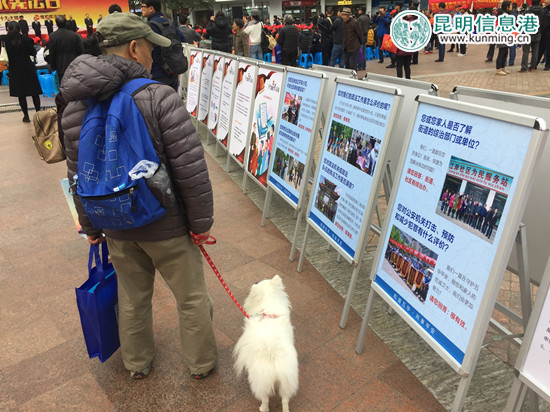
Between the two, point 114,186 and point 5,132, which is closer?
point 114,186

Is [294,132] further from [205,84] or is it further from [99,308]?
[205,84]

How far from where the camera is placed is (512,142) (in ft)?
5.87

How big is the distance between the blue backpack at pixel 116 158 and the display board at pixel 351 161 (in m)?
1.41

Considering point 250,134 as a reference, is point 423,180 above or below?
above

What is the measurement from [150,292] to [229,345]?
73cm

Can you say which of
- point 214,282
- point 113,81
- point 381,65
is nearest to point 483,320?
point 113,81

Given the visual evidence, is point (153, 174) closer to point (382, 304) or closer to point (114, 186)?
point (114, 186)

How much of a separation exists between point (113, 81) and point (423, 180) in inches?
63.8

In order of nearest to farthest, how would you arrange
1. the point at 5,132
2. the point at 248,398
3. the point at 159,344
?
the point at 248,398 → the point at 159,344 → the point at 5,132

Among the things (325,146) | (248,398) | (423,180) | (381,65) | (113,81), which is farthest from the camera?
(381,65)

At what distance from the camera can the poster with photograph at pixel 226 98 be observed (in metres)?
6.39

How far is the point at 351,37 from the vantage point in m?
12.5

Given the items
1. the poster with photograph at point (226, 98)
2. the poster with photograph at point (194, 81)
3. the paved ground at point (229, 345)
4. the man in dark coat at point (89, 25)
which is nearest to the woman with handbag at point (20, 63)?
the man in dark coat at point (89, 25)

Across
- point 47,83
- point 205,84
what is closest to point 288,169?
point 205,84
